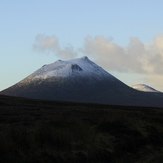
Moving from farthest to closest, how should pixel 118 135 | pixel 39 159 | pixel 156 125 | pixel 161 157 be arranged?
pixel 156 125 → pixel 118 135 → pixel 161 157 → pixel 39 159

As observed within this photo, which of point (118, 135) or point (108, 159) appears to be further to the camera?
point (118, 135)

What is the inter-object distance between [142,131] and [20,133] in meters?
12.9

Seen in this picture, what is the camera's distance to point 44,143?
2889 centimetres

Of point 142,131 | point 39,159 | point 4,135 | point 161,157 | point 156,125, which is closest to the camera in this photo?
point 39,159

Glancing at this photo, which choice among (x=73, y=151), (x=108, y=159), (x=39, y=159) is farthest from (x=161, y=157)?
(x=39, y=159)

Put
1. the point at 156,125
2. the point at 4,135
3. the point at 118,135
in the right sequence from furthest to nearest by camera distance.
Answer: the point at 156,125 → the point at 118,135 → the point at 4,135

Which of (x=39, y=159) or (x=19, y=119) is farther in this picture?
(x=19, y=119)

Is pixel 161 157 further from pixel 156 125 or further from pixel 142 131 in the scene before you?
pixel 156 125

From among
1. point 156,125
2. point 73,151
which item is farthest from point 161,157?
point 156,125

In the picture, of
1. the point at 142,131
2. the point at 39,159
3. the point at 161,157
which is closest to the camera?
the point at 39,159

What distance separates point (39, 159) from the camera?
26328 millimetres

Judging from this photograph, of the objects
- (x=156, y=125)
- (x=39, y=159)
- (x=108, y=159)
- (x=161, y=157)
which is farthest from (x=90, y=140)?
(x=156, y=125)

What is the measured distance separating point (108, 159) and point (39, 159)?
5.43 m

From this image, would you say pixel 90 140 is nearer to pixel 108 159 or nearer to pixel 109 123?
pixel 108 159
